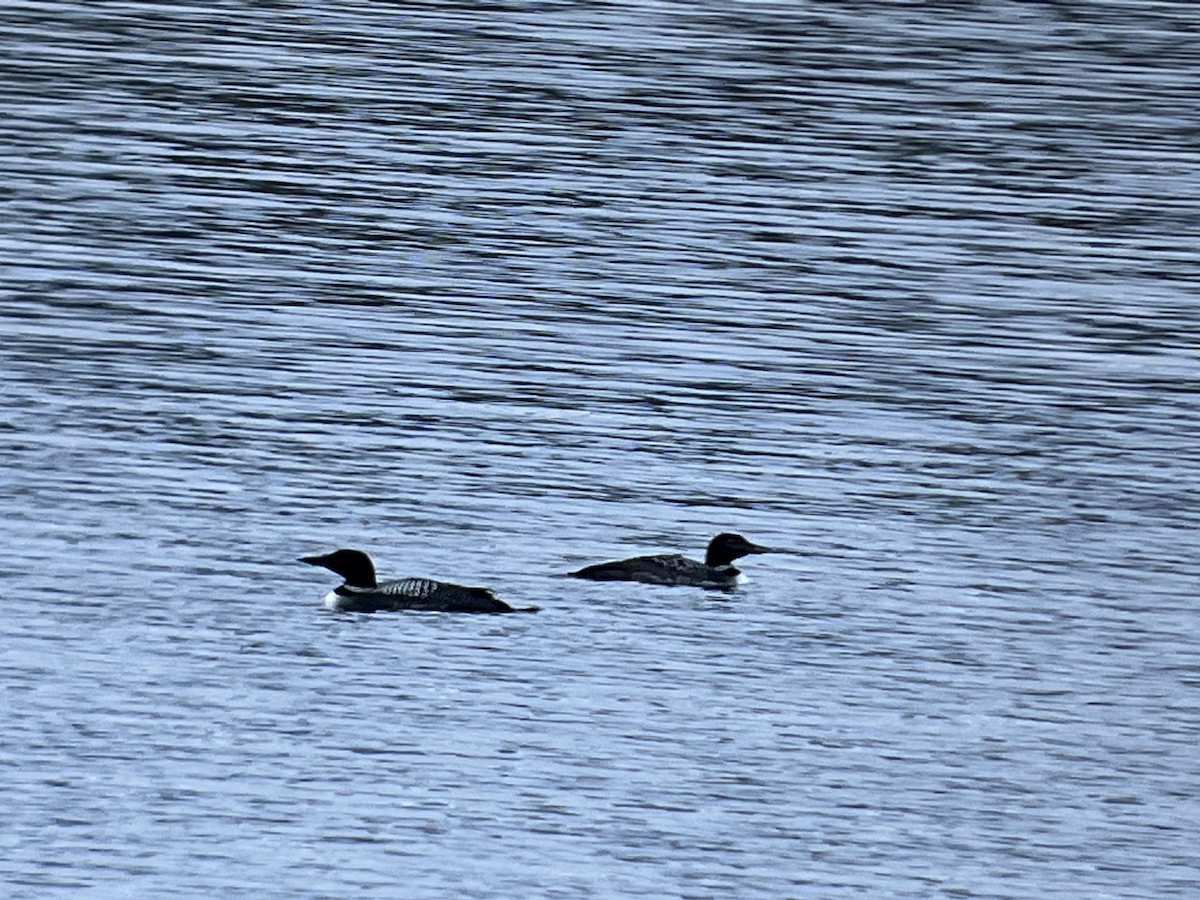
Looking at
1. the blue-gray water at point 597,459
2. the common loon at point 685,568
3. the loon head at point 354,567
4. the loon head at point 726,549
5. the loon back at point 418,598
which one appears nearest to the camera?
the blue-gray water at point 597,459

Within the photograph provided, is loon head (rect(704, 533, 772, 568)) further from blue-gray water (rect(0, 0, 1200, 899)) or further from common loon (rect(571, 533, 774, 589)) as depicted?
blue-gray water (rect(0, 0, 1200, 899))

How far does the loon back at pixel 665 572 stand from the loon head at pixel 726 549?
87 mm

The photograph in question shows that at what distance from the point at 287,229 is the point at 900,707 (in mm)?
14532

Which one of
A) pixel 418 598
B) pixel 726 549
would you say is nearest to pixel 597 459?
pixel 726 549

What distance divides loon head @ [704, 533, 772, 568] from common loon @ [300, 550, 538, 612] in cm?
153

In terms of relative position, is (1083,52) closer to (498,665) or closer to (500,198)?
(500,198)

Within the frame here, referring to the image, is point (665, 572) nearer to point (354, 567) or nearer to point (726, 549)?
point (726, 549)

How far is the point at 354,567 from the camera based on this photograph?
59.4ft

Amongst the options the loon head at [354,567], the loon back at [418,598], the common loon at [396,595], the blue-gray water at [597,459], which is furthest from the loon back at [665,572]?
the loon head at [354,567]

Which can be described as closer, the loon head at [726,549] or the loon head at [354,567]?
the loon head at [354,567]

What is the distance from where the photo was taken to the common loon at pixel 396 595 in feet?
58.9

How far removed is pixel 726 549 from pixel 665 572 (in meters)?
0.44

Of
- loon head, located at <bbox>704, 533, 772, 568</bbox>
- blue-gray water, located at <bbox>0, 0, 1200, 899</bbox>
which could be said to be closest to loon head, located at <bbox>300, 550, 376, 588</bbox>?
blue-gray water, located at <bbox>0, 0, 1200, 899</bbox>

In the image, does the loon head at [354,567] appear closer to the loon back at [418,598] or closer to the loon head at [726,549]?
the loon back at [418,598]
